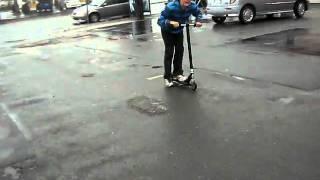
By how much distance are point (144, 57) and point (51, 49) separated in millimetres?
4516

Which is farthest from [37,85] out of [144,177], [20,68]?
[144,177]

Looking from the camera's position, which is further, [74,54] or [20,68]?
[74,54]

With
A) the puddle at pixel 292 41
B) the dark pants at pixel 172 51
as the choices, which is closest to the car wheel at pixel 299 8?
the puddle at pixel 292 41

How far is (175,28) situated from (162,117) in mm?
2129

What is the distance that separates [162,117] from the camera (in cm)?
702

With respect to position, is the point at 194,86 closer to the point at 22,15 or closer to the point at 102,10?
the point at 102,10

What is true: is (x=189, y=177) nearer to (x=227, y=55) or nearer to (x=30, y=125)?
(x=30, y=125)

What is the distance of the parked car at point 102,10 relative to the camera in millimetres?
27594

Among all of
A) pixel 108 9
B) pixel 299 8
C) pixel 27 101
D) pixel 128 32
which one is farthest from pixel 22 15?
pixel 27 101

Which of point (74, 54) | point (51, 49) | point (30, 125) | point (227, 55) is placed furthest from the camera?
point (51, 49)

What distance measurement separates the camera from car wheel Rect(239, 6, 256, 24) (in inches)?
742

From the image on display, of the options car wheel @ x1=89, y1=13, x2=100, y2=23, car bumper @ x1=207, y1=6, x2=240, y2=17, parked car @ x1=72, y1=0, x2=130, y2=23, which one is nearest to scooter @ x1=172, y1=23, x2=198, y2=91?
car bumper @ x1=207, y1=6, x2=240, y2=17

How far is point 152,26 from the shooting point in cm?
2139

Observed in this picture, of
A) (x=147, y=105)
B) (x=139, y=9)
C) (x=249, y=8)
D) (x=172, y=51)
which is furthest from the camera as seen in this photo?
(x=139, y=9)
